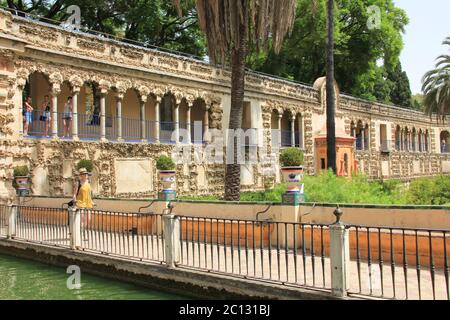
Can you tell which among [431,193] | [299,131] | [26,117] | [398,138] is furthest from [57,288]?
[398,138]

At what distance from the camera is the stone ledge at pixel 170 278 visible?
7438 millimetres

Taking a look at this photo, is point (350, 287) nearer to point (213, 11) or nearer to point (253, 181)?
point (213, 11)

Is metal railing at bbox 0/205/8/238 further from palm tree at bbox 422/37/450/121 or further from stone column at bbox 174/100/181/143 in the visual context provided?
palm tree at bbox 422/37/450/121

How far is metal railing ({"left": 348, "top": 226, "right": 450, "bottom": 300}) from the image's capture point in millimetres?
6637

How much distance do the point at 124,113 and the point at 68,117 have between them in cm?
438

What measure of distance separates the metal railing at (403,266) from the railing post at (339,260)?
7.4 inches

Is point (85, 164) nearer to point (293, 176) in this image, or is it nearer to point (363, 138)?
point (293, 176)

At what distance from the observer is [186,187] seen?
23.9 m

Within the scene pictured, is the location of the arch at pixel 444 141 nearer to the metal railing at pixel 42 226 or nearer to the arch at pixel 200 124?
the arch at pixel 200 124

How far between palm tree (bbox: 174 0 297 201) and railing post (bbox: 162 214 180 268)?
22.3 feet

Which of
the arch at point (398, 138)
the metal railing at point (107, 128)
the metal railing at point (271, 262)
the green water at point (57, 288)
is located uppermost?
the arch at point (398, 138)

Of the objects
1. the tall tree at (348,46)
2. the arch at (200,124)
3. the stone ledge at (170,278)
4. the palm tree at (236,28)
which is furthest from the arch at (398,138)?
the stone ledge at (170,278)

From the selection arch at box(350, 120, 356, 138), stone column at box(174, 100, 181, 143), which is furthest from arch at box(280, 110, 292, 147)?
stone column at box(174, 100, 181, 143)
